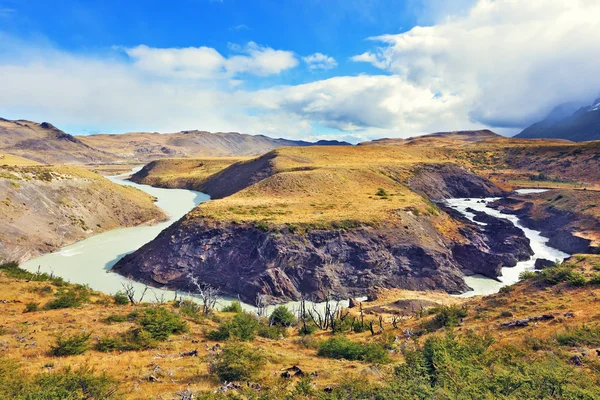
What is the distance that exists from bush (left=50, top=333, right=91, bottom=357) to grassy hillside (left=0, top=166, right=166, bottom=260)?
108 ft

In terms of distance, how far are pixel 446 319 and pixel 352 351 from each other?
895 cm

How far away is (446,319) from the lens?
2397cm

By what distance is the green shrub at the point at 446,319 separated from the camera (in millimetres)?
23625

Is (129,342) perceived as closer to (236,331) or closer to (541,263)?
(236,331)

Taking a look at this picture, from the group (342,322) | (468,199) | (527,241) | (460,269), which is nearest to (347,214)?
(460,269)

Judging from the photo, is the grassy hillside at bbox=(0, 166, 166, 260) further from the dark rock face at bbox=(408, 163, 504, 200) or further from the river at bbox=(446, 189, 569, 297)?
the dark rock face at bbox=(408, 163, 504, 200)

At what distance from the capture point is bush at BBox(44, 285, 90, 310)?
25.2 meters

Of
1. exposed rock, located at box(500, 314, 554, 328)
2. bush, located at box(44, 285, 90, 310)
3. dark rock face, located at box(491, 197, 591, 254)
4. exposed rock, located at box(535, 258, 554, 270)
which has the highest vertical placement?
dark rock face, located at box(491, 197, 591, 254)

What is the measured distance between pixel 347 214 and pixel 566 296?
2688cm

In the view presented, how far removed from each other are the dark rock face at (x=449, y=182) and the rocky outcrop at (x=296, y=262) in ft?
133

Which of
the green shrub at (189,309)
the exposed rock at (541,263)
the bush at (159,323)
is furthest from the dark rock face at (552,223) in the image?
the bush at (159,323)

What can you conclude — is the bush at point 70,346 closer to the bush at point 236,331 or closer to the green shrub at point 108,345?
the green shrub at point 108,345

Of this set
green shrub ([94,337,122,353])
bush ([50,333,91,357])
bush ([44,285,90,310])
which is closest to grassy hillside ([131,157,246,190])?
bush ([44,285,90,310])

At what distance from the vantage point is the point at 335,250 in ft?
134
